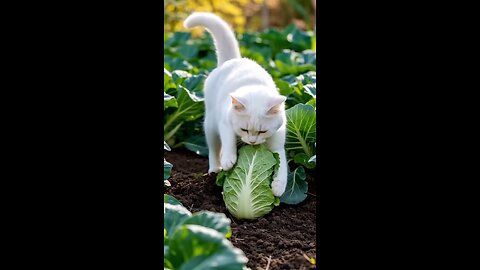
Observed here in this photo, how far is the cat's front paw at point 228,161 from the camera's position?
3896mm

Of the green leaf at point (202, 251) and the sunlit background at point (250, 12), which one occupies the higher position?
the sunlit background at point (250, 12)

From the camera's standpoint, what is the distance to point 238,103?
381 cm

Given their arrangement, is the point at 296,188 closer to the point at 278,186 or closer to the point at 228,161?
the point at 278,186

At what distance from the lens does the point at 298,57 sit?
8.12m

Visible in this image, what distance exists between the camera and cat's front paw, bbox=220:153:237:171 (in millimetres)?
3896

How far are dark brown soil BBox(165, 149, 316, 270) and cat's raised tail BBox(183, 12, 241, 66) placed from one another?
1066 mm

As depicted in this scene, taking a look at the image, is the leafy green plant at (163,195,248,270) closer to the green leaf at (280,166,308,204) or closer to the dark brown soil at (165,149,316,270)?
the dark brown soil at (165,149,316,270)

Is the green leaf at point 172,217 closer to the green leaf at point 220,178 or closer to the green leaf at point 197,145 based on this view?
the green leaf at point 220,178

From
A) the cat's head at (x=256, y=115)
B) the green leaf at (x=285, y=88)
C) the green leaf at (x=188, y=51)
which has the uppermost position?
the green leaf at (x=188, y=51)

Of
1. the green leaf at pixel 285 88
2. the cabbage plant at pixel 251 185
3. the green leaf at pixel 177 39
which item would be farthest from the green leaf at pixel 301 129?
the green leaf at pixel 177 39

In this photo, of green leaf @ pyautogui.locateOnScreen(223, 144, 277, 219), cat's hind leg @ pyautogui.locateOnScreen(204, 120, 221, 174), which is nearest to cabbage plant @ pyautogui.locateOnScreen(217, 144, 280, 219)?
green leaf @ pyautogui.locateOnScreen(223, 144, 277, 219)

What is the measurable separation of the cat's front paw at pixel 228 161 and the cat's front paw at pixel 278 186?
0.89ft
